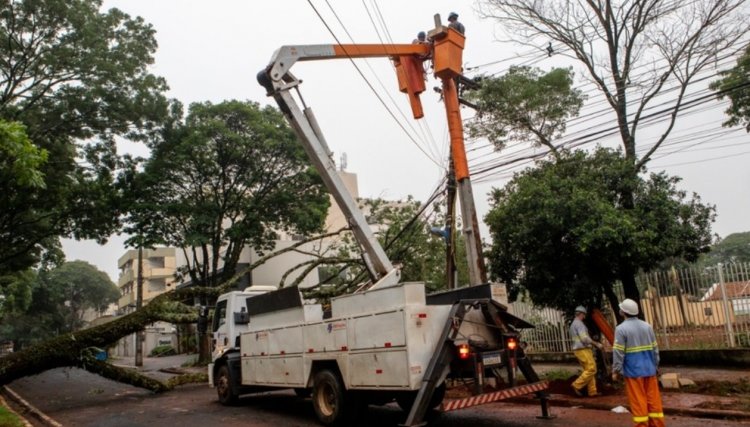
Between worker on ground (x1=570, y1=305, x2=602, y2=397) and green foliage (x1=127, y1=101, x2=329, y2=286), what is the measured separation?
48.0 ft

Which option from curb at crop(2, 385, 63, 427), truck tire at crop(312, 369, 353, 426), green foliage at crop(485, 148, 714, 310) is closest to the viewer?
truck tire at crop(312, 369, 353, 426)

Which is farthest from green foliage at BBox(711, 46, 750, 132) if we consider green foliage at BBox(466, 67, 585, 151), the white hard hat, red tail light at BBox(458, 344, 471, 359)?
red tail light at BBox(458, 344, 471, 359)

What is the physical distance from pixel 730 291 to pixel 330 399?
8101mm

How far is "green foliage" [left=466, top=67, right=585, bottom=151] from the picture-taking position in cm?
1609

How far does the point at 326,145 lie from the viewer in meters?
10.4

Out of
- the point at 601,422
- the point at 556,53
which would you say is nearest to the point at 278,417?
the point at 601,422

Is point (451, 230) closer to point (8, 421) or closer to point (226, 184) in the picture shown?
point (8, 421)

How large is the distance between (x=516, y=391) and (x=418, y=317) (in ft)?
5.53

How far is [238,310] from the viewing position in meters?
12.5

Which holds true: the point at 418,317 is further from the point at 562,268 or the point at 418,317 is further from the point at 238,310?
the point at 238,310

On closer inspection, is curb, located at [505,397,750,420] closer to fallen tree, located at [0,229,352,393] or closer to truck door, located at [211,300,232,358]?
truck door, located at [211,300,232,358]

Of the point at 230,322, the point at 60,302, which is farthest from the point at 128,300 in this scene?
the point at 230,322

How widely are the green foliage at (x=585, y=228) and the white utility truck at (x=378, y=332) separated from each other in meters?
1.19

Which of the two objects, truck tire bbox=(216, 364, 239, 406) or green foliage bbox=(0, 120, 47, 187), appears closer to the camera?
green foliage bbox=(0, 120, 47, 187)
